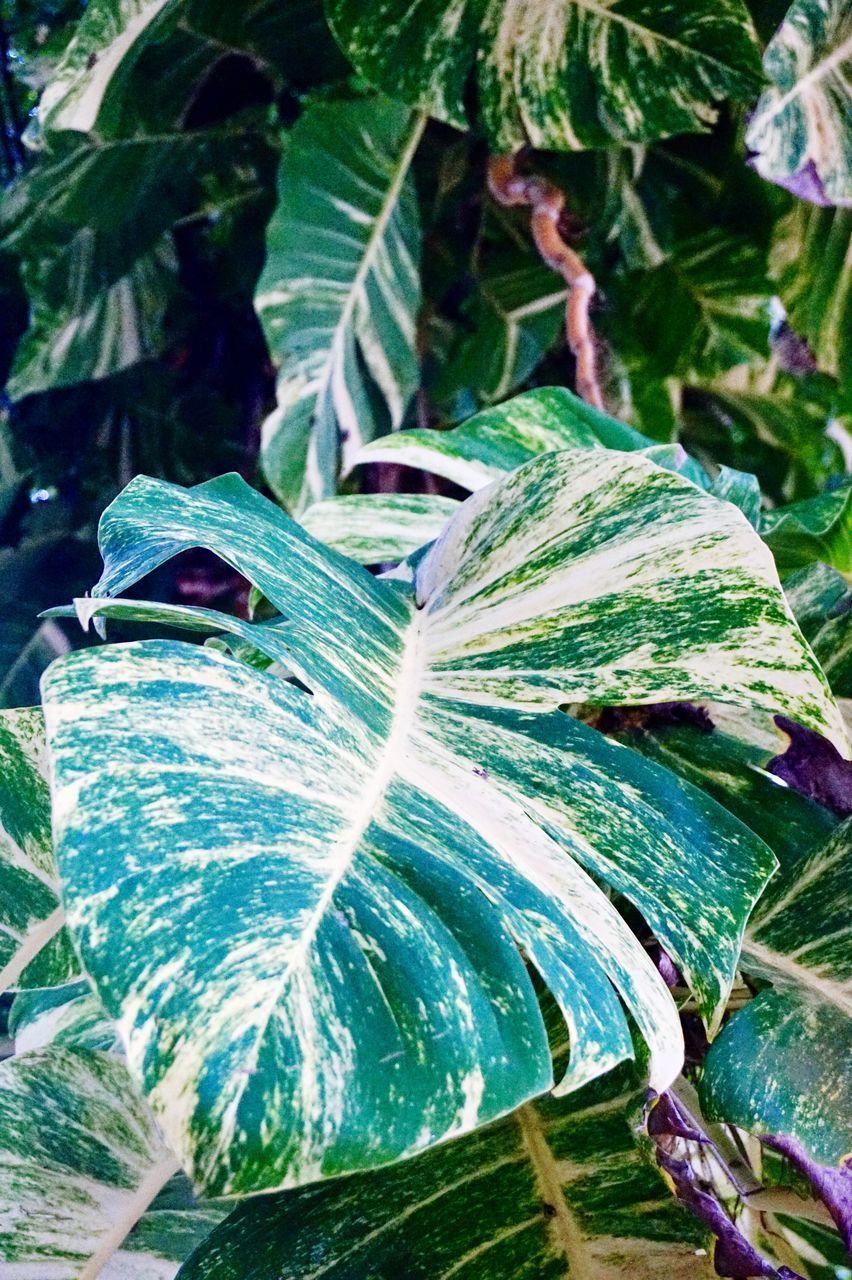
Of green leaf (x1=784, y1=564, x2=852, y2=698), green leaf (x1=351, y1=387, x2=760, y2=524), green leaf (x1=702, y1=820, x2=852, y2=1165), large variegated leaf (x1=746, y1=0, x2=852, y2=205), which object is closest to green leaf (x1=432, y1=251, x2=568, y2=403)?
large variegated leaf (x1=746, y1=0, x2=852, y2=205)

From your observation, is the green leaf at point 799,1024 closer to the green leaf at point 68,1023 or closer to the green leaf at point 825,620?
the green leaf at point 825,620

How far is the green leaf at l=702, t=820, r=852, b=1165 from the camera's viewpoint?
1.13ft

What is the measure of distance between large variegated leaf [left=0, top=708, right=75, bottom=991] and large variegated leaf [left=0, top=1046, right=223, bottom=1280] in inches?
1.7

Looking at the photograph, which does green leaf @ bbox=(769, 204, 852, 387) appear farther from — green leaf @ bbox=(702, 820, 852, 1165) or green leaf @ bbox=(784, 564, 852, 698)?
green leaf @ bbox=(702, 820, 852, 1165)

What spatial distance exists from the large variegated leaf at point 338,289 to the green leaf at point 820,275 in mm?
488

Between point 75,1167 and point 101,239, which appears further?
point 101,239

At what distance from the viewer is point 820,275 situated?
3.97ft

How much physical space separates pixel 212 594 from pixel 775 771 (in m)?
0.82

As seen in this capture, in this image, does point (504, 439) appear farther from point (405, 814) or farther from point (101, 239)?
point (101, 239)

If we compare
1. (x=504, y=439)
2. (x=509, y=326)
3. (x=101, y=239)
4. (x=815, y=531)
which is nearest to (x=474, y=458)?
(x=504, y=439)

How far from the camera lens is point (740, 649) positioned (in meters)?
0.38

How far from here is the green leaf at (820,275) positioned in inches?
47.1

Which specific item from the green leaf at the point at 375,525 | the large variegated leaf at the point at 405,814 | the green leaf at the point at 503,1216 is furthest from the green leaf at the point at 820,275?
the green leaf at the point at 503,1216

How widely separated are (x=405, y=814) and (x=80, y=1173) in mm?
240
